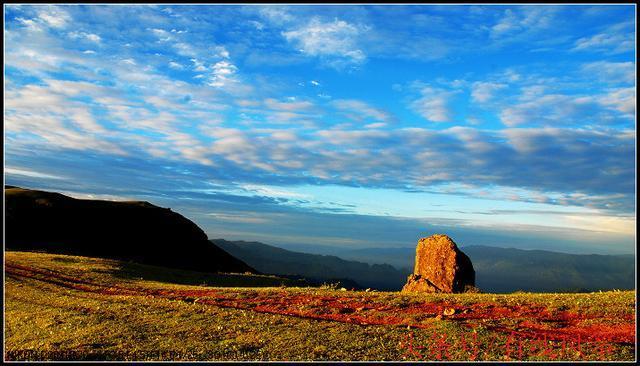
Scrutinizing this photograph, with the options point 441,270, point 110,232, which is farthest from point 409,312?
point 110,232

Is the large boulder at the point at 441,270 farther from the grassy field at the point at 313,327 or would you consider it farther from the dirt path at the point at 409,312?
the dirt path at the point at 409,312

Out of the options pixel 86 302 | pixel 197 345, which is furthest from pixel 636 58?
pixel 86 302

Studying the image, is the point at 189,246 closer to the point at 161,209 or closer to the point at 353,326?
the point at 161,209

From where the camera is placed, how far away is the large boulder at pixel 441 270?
36562mm

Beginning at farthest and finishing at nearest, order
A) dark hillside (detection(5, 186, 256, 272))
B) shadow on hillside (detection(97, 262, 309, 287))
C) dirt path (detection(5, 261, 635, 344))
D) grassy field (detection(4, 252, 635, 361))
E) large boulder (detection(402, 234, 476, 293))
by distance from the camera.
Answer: dark hillside (detection(5, 186, 256, 272)), shadow on hillside (detection(97, 262, 309, 287)), large boulder (detection(402, 234, 476, 293)), dirt path (detection(5, 261, 635, 344)), grassy field (detection(4, 252, 635, 361))

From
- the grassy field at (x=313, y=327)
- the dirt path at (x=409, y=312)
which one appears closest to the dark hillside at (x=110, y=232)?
the grassy field at (x=313, y=327)

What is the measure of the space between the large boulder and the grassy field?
35.2 ft

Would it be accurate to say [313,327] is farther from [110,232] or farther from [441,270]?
[110,232]

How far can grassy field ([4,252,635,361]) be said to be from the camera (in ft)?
50.9

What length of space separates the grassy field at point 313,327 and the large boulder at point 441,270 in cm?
1074

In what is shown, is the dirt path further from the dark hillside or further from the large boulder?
the dark hillside

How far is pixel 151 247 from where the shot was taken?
11138 cm

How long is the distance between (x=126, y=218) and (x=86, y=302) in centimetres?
9970

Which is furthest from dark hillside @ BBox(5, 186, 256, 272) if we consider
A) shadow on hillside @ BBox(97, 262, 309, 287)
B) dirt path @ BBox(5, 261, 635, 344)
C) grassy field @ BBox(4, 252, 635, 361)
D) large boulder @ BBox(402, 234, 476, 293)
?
dirt path @ BBox(5, 261, 635, 344)
